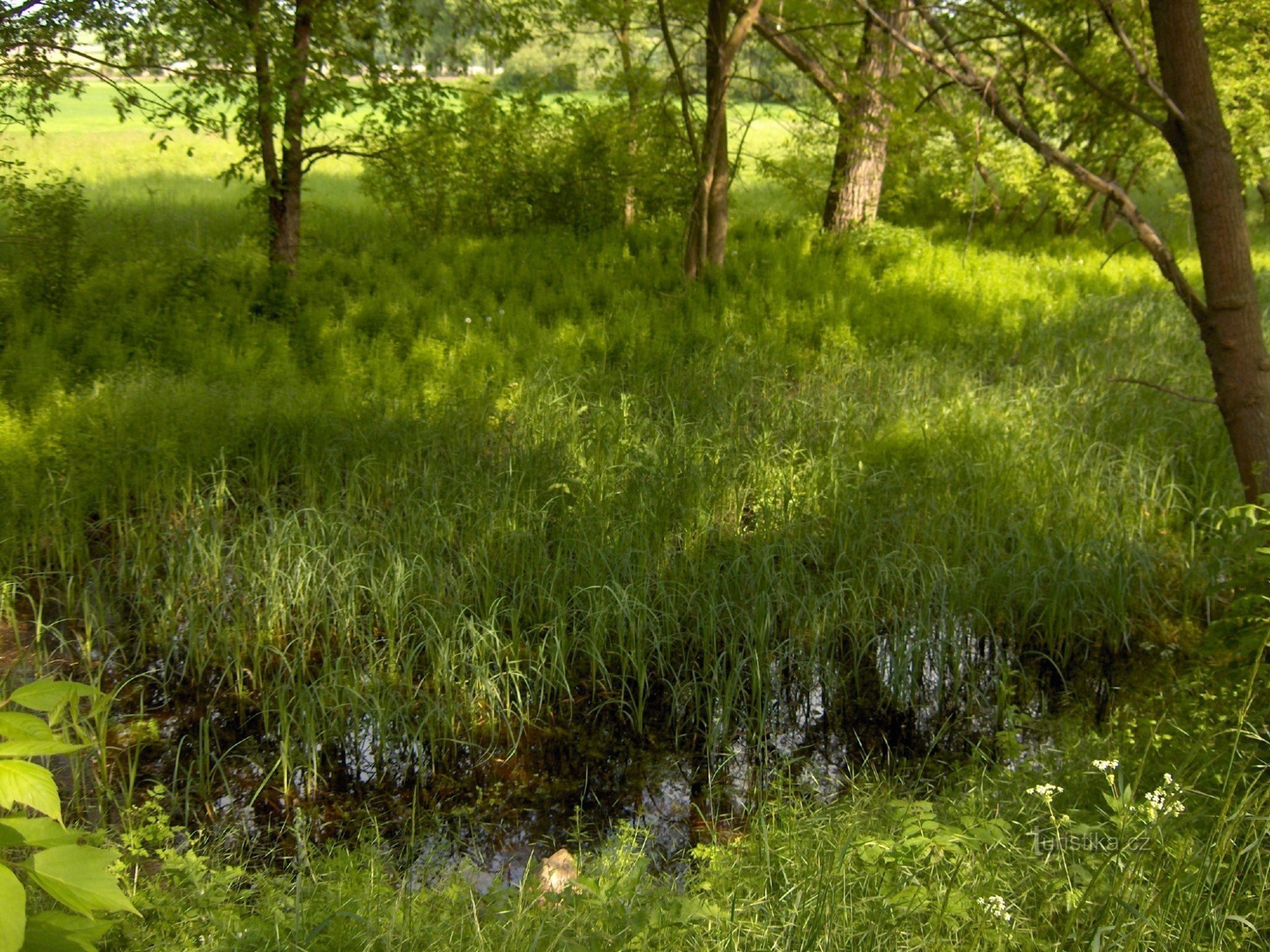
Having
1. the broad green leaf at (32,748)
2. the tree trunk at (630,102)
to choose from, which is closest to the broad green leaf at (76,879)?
the broad green leaf at (32,748)

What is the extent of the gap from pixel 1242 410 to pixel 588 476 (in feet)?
10.7

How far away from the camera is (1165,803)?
2.62 m

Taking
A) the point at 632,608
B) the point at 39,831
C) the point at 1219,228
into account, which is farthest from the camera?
the point at 632,608

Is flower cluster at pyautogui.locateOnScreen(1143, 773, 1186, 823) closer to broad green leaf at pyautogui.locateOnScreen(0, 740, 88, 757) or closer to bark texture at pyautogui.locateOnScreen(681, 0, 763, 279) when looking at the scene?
broad green leaf at pyautogui.locateOnScreen(0, 740, 88, 757)

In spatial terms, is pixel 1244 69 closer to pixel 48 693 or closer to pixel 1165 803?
pixel 1165 803

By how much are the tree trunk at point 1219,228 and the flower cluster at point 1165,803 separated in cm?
221

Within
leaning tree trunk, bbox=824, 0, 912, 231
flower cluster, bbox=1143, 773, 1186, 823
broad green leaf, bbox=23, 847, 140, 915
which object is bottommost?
flower cluster, bbox=1143, 773, 1186, 823

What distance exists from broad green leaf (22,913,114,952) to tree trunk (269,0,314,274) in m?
6.91

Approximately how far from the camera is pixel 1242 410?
444 centimetres

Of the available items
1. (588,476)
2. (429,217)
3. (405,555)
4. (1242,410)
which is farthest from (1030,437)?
(429,217)

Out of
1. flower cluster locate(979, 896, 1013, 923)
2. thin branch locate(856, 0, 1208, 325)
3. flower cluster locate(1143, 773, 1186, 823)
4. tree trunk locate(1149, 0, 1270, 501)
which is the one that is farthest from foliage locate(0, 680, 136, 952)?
tree trunk locate(1149, 0, 1270, 501)

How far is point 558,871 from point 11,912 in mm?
1958

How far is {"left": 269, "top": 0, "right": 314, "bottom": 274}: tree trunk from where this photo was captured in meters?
7.83

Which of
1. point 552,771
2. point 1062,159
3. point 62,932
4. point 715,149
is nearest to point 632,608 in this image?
point 552,771
